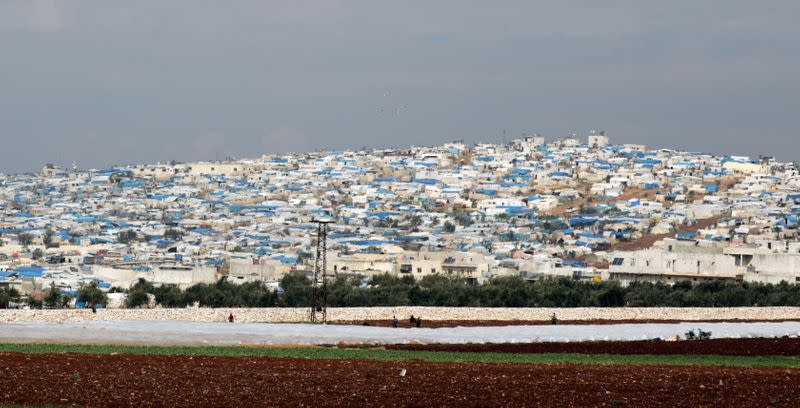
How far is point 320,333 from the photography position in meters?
41.5

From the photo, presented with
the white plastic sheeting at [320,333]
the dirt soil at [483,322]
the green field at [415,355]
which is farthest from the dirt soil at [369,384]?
the dirt soil at [483,322]

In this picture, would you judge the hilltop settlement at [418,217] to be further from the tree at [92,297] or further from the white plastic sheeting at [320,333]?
the white plastic sheeting at [320,333]

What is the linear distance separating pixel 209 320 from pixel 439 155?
10996 cm

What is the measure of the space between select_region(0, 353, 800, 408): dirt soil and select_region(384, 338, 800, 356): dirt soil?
256 inches

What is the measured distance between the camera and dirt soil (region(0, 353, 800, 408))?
840 inches

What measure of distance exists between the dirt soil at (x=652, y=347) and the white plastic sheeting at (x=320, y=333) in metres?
1.82

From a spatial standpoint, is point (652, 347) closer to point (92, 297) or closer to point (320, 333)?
point (320, 333)

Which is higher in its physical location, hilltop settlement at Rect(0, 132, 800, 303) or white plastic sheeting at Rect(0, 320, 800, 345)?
hilltop settlement at Rect(0, 132, 800, 303)

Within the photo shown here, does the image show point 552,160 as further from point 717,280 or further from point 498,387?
point 498,387

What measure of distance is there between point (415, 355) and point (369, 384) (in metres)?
9.08

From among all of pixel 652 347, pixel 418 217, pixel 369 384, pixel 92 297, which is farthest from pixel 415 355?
pixel 418 217

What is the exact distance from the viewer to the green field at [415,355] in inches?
1226

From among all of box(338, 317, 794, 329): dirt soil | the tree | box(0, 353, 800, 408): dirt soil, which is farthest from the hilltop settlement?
box(0, 353, 800, 408): dirt soil

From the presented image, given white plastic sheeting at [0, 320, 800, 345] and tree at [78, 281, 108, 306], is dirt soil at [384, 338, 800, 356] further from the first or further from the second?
tree at [78, 281, 108, 306]
